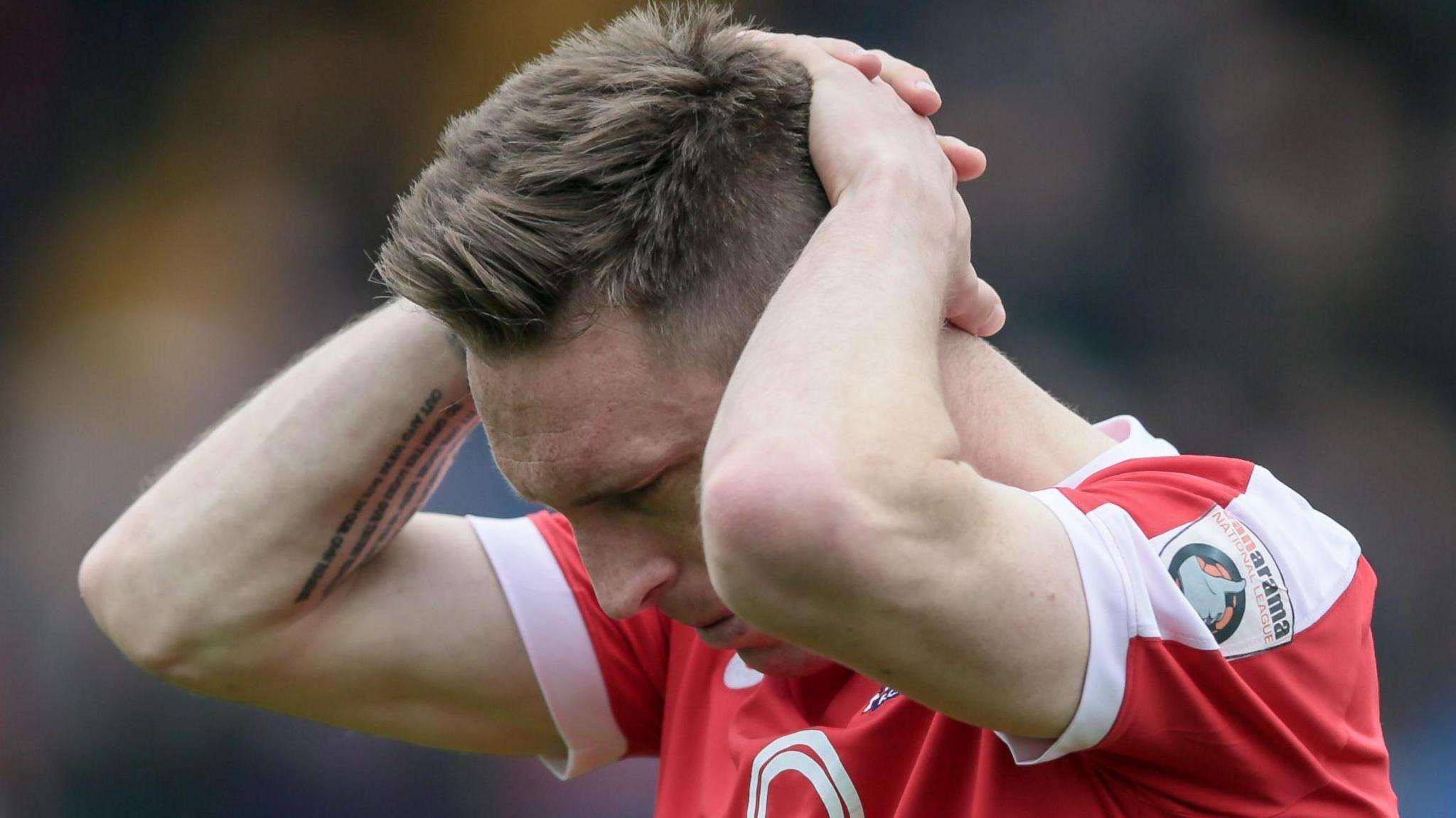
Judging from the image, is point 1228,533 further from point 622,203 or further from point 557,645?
point 557,645

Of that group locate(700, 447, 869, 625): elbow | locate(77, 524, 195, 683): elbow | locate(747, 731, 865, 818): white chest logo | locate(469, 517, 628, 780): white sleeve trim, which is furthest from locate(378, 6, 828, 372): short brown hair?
locate(77, 524, 195, 683): elbow

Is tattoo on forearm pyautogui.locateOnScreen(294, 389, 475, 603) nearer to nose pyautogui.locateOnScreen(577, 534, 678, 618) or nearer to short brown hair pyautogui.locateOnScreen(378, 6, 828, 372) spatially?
short brown hair pyautogui.locateOnScreen(378, 6, 828, 372)

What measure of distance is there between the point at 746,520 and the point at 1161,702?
0.42 m

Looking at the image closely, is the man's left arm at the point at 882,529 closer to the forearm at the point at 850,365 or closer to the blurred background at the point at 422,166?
the forearm at the point at 850,365

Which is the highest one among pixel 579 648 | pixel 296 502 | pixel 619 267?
pixel 619 267

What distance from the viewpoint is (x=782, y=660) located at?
165 cm

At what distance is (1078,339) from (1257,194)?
704 mm

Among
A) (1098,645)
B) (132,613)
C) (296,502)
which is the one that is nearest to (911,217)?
(1098,645)

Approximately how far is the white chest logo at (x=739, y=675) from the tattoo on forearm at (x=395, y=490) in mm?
529

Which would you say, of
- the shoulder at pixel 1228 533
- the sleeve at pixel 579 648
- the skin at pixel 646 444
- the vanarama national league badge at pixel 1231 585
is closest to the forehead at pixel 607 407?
the skin at pixel 646 444

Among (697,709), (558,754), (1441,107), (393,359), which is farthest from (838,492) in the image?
(1441,107)

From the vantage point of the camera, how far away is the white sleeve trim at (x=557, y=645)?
6.72 feet

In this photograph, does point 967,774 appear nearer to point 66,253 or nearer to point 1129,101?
point 1129,101

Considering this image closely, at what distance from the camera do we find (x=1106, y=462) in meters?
1.51
